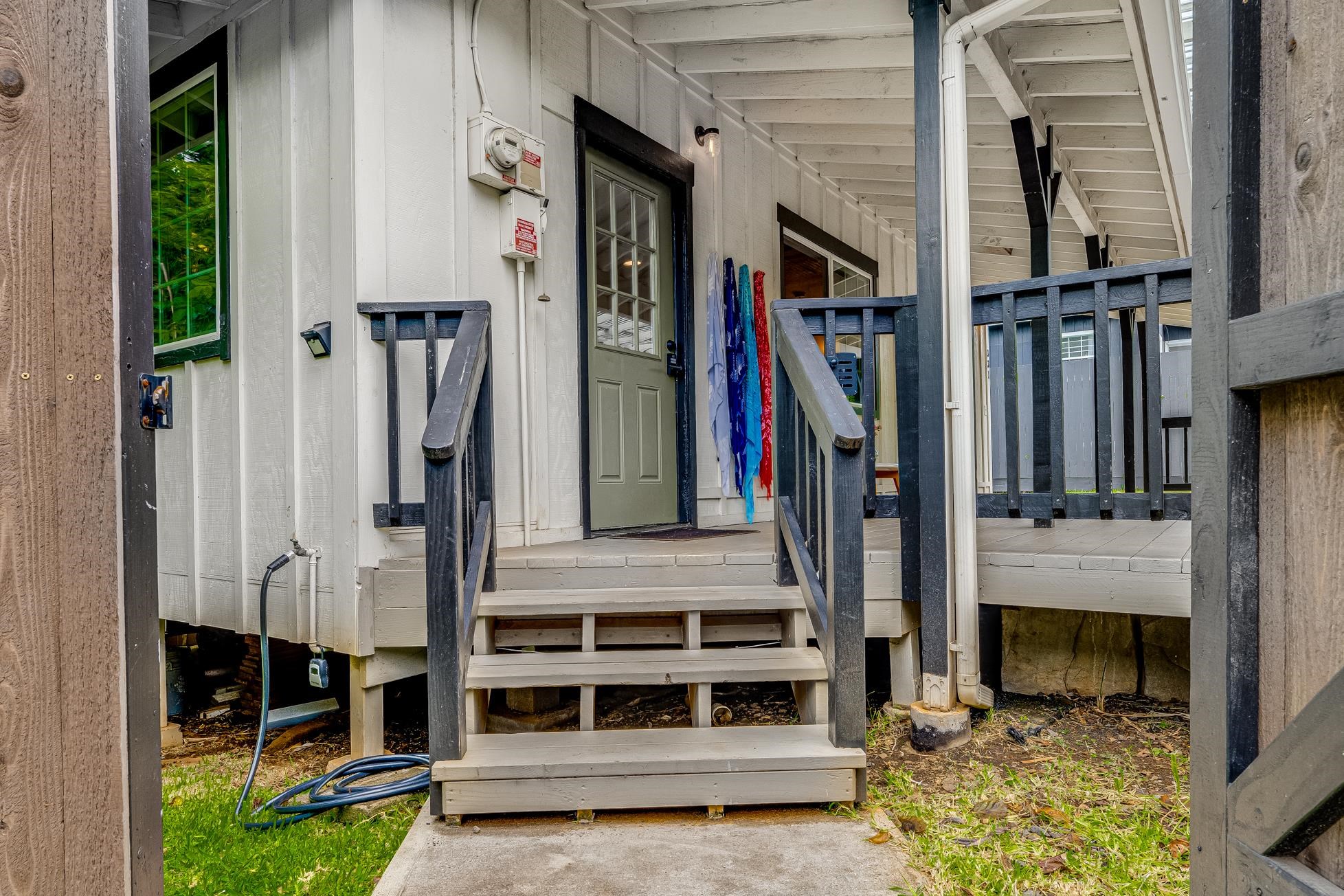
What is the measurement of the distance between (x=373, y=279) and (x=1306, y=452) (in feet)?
9.38

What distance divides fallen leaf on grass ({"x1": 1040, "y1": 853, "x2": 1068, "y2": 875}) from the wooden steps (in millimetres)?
457

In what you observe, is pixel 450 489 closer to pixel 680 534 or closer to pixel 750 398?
pixel 680 534

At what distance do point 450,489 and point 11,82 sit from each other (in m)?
1.35

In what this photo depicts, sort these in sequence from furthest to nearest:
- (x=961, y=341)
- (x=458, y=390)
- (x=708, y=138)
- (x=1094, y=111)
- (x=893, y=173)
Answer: (x=893, y=173) < (x=708, y=138) < (x=1094, y=111) < (x=961, y=341) < (x=458, y=390)

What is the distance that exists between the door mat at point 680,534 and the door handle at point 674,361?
2.84 feet

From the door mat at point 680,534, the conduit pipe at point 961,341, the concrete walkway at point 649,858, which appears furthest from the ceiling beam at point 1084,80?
the concrete walkway at point 649,858

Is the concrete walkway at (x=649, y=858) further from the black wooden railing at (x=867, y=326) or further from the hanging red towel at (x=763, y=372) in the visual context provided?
the hanging red towel at (x=763, y=372)

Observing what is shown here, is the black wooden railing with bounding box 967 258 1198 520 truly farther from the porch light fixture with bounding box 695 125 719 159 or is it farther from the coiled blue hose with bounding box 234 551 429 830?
the porch light fixture with bounding box 695 125 719 159

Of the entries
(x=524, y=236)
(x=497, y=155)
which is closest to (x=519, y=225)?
(x=524, y=236)

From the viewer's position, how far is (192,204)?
3816 millimetres

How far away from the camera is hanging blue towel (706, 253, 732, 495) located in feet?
15.7

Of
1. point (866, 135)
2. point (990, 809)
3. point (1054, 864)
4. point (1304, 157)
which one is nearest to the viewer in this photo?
point (1304, 157)

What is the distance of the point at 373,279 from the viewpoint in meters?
3.03

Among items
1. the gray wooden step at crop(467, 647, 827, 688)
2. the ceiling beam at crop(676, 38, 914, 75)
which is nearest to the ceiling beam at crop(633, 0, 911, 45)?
the ceiling beam at crop(676, 38, 914, 75)
